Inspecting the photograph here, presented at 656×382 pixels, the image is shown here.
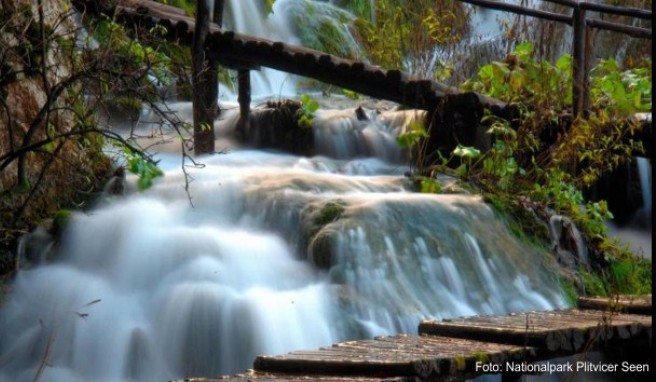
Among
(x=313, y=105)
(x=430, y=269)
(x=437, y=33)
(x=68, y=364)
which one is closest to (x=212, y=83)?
(x=313, y=105)

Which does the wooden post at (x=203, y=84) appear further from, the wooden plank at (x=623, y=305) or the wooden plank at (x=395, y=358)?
the wooden plank at (x=395, y=358)

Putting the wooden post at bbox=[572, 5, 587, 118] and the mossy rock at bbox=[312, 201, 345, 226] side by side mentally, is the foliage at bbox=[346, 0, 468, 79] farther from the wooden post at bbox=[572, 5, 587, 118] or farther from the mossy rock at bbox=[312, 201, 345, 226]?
the mossy rock at bbox=[312, 201, 345, 226]

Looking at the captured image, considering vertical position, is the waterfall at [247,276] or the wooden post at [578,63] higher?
the wooden post at [578,63]

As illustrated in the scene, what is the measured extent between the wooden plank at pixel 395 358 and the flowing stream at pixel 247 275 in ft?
5.66

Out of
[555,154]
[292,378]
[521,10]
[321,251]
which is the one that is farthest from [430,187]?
[292,378]

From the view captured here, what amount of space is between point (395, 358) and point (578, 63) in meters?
5.90

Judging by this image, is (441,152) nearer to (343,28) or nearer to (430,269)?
(430,269)

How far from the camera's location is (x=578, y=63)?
8945mm

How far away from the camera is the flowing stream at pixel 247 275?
5.65 meters

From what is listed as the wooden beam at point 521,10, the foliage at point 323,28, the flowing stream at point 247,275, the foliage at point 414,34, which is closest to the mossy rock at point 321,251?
the flowing stream at point 247,275

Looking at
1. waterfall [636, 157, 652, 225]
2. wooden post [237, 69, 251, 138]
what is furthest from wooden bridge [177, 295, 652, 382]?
wooden post [237, 69, 251, 138]

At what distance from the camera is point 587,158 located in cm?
895

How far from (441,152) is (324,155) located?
5.29ft

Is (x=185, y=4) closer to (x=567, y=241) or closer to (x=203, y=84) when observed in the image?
(x=203, y=84)
